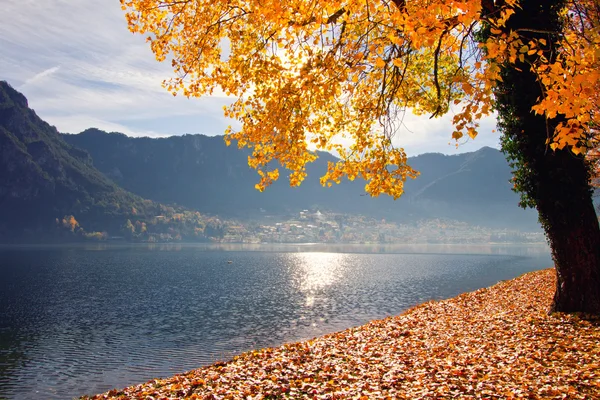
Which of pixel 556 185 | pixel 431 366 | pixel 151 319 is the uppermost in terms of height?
pixel 556 185

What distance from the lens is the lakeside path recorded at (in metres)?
8.37

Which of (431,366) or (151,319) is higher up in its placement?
(431,366)

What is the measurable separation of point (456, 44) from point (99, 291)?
62.8 m

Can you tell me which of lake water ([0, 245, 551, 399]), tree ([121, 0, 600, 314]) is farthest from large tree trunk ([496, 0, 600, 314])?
lake water ([0, 245, 551, 399])

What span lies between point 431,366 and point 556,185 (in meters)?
7.12

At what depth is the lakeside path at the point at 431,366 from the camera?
8367 millimetres

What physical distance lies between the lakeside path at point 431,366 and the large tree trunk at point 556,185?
1072mm

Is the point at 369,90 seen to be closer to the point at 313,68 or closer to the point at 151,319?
the point at 313,68

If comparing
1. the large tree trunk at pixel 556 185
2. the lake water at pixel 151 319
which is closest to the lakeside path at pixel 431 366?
the large tree trunk at pixel 556 185

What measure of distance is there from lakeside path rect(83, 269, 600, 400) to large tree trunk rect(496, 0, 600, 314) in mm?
1072

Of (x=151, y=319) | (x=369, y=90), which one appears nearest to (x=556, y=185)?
(x=369, y=90)

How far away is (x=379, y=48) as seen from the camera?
823 cm

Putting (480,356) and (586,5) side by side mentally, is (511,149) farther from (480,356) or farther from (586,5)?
(480,356)

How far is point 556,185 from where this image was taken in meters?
13.1
